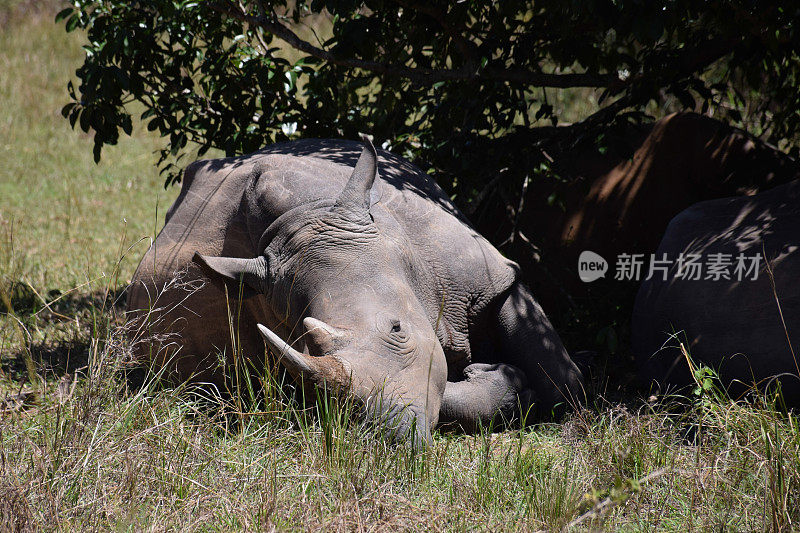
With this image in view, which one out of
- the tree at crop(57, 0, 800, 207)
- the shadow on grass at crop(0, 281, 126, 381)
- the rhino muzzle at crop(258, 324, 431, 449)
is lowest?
the shadow on grass at crop(0, 281, 126, 381)

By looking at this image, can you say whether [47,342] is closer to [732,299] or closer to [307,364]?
[307,364]

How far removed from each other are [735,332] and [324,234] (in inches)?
77.8

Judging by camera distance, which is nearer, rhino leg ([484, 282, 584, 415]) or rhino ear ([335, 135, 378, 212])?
rhino ear ([335, 135, 378, 212])

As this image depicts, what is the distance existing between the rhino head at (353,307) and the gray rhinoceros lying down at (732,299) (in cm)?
143

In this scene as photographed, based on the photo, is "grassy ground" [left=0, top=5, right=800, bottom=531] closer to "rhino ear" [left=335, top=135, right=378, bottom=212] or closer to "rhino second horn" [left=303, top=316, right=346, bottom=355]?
"rhino second horn" [left=303, top=316, right=346, bottom=355]

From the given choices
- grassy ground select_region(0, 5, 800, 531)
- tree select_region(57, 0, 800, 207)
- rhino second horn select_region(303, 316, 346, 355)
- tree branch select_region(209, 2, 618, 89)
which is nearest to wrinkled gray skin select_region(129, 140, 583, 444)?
rhino second horn select_region(303, 316, 346, 355)

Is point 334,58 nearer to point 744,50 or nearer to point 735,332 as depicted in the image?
point 744,50

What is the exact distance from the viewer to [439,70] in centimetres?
494

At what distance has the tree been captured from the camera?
4.69 metres

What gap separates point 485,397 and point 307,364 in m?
1.08

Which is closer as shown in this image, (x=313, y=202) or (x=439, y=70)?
(x=313, y=202)

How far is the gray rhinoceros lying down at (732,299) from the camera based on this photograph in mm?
3814
